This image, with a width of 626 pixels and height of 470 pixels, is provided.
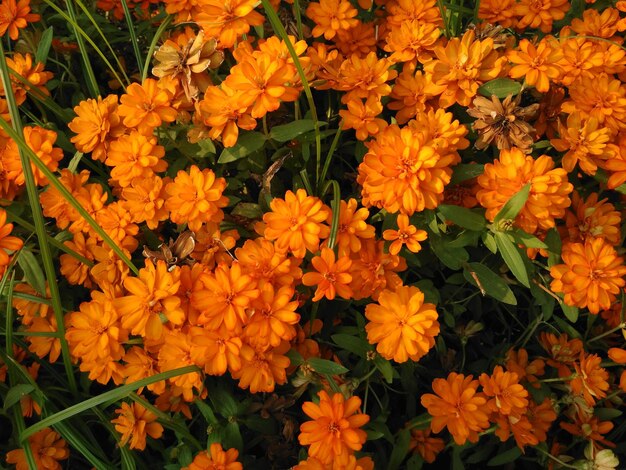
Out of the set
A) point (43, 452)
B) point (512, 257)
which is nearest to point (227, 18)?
point (512, 257)

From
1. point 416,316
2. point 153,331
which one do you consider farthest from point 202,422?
point 416,316

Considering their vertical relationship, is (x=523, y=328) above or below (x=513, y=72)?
below

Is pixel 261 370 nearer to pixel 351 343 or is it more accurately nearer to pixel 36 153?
pixel 351 343

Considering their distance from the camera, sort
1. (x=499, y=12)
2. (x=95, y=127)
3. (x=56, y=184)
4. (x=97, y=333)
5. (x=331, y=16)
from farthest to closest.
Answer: (x=499, y=12)
(x=331, y=16)
(x=95, y=127)
(x=97, y=333)
(x=56, y=184)

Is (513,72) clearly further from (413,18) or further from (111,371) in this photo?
(111,371)

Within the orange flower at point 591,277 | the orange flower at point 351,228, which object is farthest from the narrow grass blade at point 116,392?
the orange flower at point 591,277

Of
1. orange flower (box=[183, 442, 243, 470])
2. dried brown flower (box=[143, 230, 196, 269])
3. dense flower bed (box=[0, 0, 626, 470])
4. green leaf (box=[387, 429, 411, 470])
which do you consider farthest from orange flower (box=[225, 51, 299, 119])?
green leaf (box=[387, 429, 411, 470])

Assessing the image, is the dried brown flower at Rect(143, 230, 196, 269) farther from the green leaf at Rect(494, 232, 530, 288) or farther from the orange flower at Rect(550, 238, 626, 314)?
the orange flower at Rect(550, 238, 626, 314)
